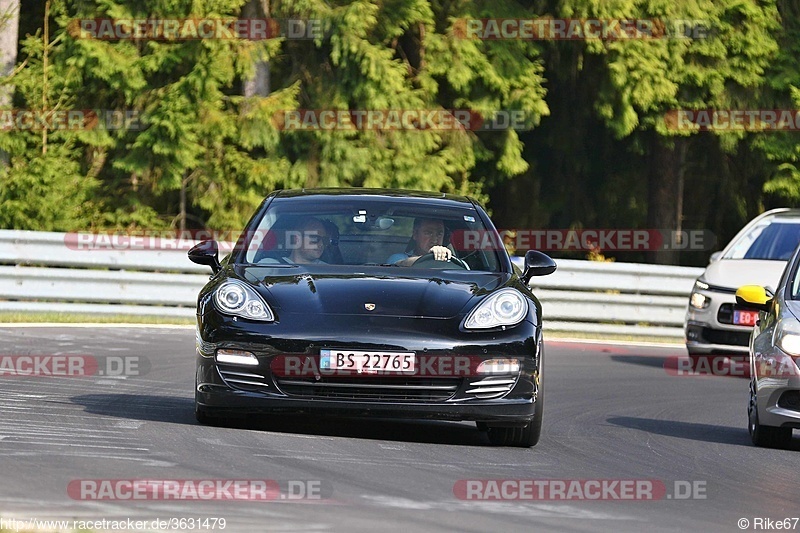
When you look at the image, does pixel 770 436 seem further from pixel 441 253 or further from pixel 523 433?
pixel 441 253

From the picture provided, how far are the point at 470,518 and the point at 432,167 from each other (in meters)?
17.5

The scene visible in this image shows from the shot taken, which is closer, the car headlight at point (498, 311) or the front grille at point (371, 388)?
the front grille at point (371, 388)

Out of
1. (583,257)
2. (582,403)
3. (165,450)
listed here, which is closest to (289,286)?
(165,450)

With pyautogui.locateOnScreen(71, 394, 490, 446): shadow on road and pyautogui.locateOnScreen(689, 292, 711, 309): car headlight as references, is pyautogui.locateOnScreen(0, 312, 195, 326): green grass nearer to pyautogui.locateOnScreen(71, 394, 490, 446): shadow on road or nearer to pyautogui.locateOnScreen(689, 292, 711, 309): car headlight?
pyautogui.locateOnScreen(689, 292, 711, 309): car headlight

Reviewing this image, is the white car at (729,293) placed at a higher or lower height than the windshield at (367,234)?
lower

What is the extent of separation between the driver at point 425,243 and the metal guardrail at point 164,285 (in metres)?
7.17

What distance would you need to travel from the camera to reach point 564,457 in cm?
889

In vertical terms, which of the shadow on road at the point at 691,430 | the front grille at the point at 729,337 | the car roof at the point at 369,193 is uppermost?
the car roof at the point at 369,193

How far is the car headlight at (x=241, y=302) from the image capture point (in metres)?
8.95

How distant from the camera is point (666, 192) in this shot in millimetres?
29094

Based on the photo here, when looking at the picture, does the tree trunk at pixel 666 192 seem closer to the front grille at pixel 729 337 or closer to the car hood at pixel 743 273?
the car hood at pixel 743 273

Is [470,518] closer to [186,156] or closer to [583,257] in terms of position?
[186,156]

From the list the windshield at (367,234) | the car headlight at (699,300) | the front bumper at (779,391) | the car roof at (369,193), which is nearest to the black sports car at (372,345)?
the windshield at (367,234)

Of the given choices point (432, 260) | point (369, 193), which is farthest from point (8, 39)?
point (432, 260)
